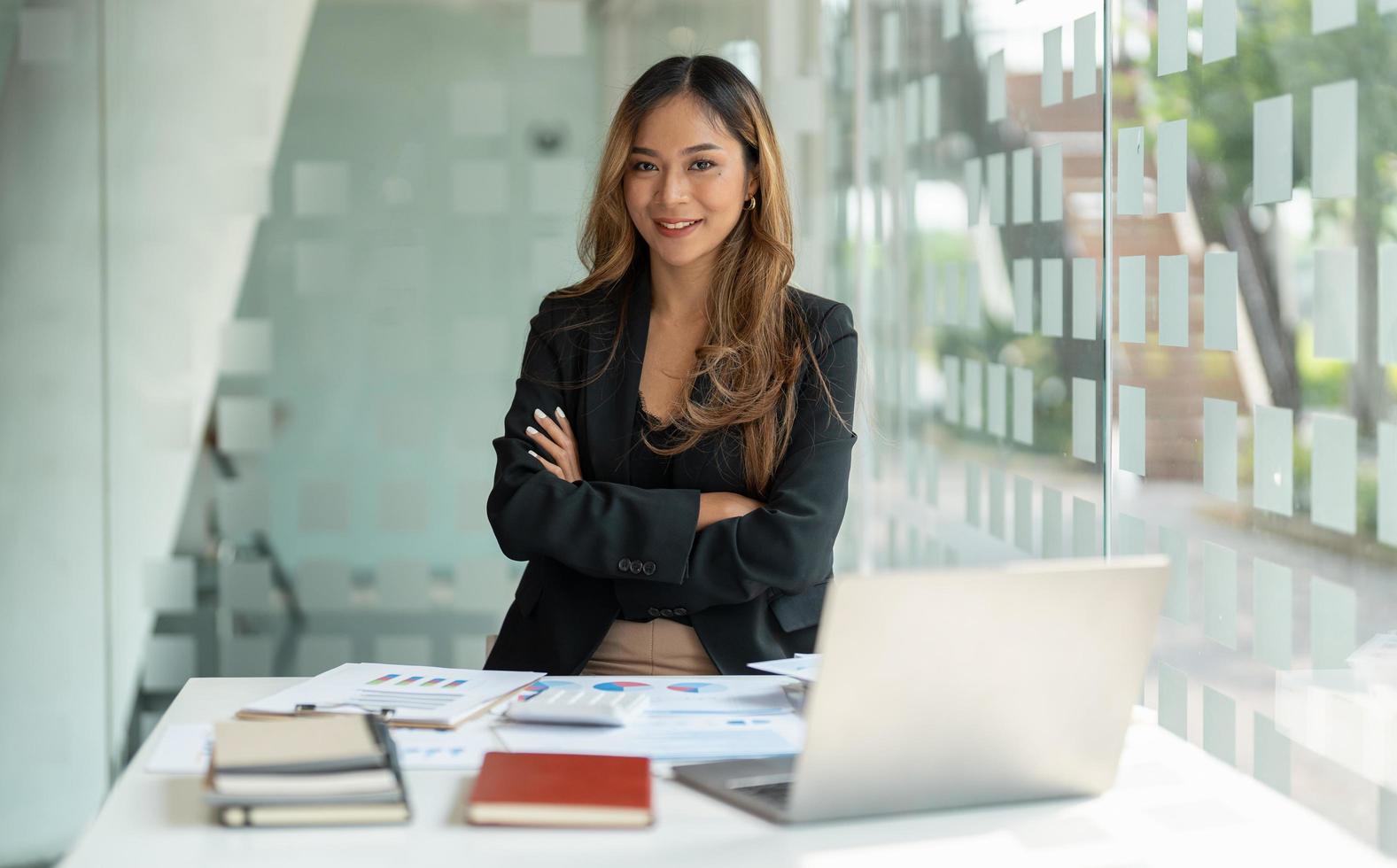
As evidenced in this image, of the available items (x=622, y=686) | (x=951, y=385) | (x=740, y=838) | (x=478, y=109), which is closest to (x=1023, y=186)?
Answer: (x=951, y=385)

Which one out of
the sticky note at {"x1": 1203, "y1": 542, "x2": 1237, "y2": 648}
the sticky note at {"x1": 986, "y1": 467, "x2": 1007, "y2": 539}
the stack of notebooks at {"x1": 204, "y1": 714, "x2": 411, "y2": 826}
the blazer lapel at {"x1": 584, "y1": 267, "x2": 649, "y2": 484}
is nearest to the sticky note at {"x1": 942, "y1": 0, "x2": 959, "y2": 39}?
the sticky note at {"x1": 986, "y1": 467, "x2": 1007, "y2": 539}

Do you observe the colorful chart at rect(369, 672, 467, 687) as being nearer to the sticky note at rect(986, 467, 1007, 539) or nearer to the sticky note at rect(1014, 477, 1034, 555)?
the sticky note at rect(1014, 477, 1034, 555)

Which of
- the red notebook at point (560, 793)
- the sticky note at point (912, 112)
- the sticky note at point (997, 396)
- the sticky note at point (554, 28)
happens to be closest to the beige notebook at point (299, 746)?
the red notebook at point (560, 793)

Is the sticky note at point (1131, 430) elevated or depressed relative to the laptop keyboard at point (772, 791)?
elevated

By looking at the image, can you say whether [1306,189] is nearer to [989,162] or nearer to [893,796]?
[893,796]

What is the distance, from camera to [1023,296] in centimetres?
302

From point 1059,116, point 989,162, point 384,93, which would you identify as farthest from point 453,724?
point 384,93

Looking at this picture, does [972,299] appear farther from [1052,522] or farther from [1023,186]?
[1052,522]

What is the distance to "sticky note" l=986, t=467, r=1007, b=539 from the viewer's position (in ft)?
10.6

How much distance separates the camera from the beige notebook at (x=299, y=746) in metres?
1.30

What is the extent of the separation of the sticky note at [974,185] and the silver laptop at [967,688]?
215 centimetres

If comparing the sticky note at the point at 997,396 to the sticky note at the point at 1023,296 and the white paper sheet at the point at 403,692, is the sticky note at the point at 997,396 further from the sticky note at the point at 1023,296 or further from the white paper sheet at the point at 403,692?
the white paper sheet at the point at 403,692

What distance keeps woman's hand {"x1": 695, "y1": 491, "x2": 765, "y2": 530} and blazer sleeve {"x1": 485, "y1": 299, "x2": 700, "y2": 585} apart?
5 centimetres

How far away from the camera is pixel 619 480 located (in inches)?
93.4
